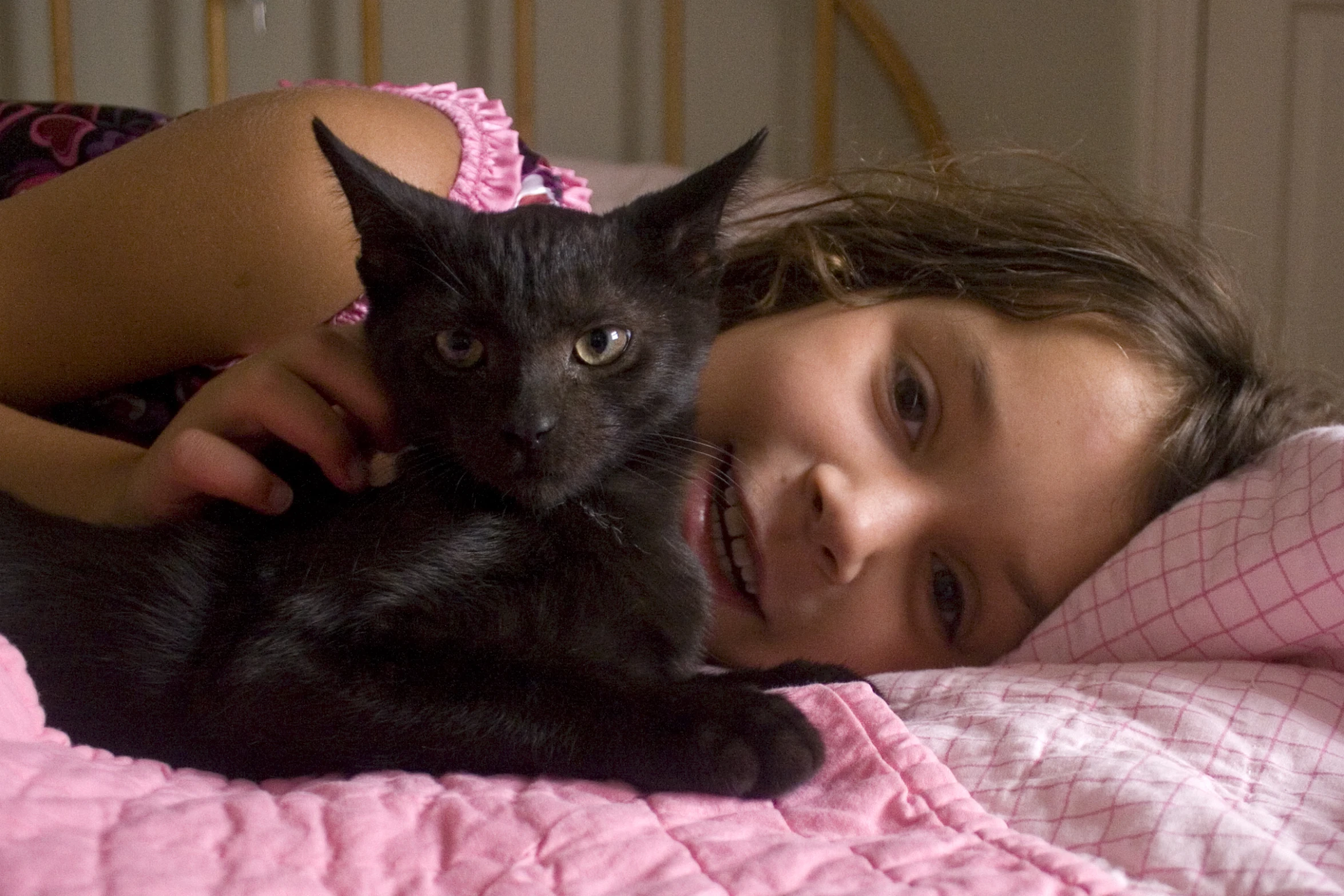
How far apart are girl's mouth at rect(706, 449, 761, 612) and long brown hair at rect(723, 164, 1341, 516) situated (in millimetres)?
270

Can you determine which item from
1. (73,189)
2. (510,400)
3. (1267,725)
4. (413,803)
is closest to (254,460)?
(510,400)

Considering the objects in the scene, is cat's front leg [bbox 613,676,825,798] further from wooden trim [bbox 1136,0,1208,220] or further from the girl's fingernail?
wooden trim [bbox 1136,0,1208,220]

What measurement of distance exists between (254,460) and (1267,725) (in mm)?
831

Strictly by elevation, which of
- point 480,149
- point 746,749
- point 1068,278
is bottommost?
point 746,749

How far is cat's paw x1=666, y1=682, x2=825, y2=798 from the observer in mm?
652

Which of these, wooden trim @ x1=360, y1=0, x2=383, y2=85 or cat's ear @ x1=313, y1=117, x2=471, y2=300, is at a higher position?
wooden trim @ x1=360, y1=0, x2=383, y2=85

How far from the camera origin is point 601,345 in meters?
0.84

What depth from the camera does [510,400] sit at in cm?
78

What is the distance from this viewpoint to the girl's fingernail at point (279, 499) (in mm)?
866

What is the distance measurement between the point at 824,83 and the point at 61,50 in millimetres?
1631

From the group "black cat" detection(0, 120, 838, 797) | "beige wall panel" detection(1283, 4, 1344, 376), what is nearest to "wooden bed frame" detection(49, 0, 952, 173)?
"beige wall panel" detection(1283, 4, 1344, 376)

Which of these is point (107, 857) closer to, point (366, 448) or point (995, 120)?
point (366, 448)

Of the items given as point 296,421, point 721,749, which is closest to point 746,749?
point 721,749

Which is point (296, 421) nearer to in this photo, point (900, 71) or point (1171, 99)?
Result: point (1171, 99)
